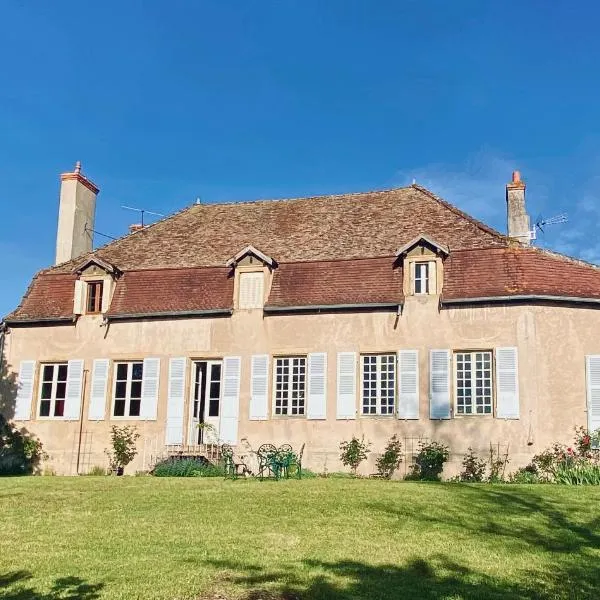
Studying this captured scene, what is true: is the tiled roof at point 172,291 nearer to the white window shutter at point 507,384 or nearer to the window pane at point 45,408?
the window pane at point 45,408

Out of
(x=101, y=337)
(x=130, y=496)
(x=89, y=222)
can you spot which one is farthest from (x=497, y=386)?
(x=89, y=222)

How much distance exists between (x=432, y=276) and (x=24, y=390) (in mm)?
11846

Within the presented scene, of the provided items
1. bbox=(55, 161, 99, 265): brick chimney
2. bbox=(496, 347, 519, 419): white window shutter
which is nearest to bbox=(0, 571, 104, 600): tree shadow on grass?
bbox=(496, 347, 519, 419): white window shutter

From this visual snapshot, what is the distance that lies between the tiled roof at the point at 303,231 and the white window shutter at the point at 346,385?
114 inches

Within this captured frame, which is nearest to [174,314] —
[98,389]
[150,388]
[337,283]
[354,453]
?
[150,388]

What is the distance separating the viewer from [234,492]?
1441cm

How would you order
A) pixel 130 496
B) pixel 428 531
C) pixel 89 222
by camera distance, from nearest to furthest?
pixel 428 531 < pixel 130 496 < pixel 89 222

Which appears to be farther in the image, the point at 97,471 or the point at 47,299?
the point at 47,299

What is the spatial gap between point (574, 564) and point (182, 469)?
37.5 feet

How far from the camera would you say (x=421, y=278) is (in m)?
20.0

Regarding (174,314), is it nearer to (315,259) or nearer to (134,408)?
(134,408)

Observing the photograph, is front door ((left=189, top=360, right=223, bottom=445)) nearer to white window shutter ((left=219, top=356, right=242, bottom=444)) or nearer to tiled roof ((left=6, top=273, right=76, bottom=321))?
white window shutter ((left=219, top=356, right=242, bottom=444))

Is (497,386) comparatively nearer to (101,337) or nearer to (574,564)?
(574,564)

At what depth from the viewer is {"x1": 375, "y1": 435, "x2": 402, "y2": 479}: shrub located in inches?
736
